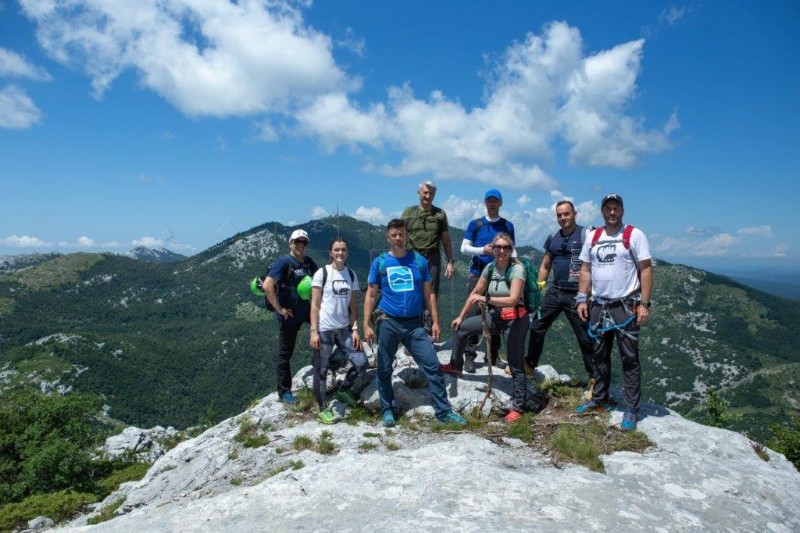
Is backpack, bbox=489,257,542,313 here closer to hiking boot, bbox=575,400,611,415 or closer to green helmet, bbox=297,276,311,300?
hiking boot, bbox=575,400,611,415

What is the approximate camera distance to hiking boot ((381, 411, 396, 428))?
27.9ft

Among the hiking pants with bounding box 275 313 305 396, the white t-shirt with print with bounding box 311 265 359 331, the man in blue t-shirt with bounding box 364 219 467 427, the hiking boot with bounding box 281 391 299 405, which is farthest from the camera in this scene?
the hiking boot with bounding box 281 391 299 405

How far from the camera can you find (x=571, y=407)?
883cm

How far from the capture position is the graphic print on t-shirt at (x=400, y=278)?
7.87 metres

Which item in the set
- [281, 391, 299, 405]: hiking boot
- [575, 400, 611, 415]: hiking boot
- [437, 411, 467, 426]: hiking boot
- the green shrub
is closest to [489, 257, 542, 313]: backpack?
[575, 400, 611, 415]: hiking boot

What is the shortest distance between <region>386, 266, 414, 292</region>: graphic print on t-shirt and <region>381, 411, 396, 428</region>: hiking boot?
264 centimetres

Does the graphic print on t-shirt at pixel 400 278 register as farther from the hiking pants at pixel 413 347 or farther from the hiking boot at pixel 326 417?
the hiking boot at pixel 326 417

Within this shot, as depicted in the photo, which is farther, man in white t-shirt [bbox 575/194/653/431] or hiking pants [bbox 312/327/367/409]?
hiking pants [bbox 312/327/367/409]

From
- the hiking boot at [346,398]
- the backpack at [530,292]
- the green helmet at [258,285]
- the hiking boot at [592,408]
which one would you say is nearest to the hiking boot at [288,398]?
the hiking boot at [346,398]

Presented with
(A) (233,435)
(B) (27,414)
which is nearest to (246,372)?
(B) (27,414)

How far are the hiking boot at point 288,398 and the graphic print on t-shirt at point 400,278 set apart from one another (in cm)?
446

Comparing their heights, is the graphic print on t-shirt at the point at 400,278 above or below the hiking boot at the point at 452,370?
above

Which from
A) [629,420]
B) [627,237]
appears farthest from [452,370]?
[627,237]

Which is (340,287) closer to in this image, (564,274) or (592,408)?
(564,274)
